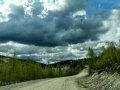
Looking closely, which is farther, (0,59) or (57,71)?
(57,71)

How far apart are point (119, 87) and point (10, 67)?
53.7 metres

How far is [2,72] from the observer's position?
215 feet

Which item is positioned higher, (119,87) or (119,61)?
(119,61)

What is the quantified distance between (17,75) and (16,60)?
18.5 ft

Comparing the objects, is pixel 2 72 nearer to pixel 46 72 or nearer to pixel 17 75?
pixel 17 75

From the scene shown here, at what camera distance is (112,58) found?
3931 cm

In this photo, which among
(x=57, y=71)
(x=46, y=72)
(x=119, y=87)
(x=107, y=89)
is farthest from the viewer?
(x=57, y=71)

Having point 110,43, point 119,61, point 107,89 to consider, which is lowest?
point 107,89

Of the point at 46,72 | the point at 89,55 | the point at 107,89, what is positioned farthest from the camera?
the point at 46,72

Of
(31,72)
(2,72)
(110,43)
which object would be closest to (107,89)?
(110,43)

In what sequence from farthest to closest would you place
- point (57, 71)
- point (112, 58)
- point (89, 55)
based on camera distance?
point (57, 71)
point (89, 55)
point (112, 58)

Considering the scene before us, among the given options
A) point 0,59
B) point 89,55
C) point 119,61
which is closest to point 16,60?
point 0,59

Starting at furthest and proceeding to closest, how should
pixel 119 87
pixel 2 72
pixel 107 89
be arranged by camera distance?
pixel 2 72 < pixel 107 89 < pixel 119 87

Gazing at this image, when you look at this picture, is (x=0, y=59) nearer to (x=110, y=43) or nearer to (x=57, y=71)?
(x=110, y=43)
